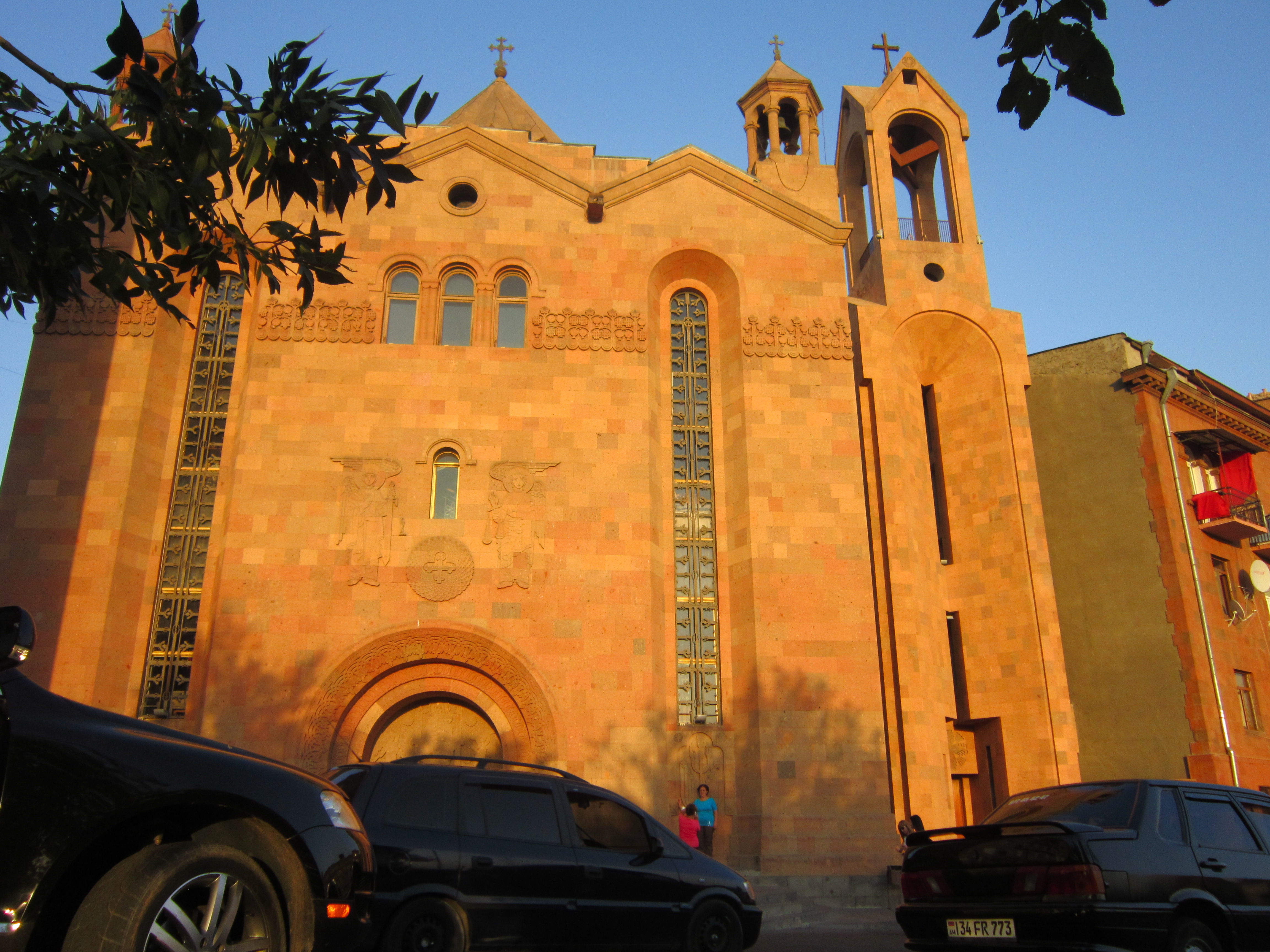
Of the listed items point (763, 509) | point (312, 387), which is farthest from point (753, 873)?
point (312, 387)

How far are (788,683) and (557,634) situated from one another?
3.79 metres

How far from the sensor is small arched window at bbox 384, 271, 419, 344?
17953mm

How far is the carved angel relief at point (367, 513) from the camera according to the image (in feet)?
53.0

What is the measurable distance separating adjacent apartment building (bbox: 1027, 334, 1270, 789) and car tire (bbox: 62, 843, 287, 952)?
70.5ft

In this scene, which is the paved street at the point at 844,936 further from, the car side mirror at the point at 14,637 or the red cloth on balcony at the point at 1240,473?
the red cloth on balcony at the point at 1240,473

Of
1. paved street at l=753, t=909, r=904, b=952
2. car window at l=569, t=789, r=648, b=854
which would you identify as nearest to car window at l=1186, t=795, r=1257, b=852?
paved street at l=753, t=909, r=904, b=952

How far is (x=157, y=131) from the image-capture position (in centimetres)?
711

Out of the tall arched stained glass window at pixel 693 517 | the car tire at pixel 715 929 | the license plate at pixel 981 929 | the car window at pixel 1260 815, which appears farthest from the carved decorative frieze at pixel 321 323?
the car window at pixel 1260 815

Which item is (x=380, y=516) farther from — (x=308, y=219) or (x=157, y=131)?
(x=157, y=131)

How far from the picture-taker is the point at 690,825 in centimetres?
1463

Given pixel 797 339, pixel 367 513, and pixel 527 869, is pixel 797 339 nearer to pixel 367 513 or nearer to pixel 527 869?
pixel 367 513

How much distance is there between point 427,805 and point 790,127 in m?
18.4

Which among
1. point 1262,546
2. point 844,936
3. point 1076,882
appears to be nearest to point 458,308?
point 844,936

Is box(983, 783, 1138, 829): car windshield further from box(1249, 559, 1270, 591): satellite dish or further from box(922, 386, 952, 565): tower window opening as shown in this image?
box(1249, 559, 1270, 591): satellite dish
